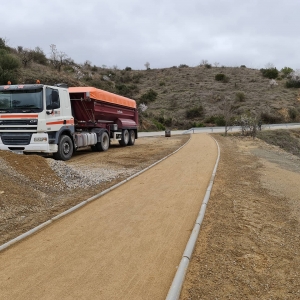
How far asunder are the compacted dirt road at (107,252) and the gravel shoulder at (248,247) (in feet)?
1.23

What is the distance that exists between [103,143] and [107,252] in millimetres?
13821

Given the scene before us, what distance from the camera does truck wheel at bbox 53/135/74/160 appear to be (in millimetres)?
13832

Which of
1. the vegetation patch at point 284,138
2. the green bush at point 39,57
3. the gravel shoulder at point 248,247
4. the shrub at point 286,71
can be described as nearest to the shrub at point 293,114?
the vegetation patch at point 284,138

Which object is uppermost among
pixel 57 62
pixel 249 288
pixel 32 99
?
pixel 57 62

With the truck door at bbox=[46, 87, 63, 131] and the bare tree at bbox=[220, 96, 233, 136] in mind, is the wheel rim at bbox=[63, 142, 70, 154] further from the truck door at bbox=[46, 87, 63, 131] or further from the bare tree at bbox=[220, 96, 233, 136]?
the bare tree at bbox=[220, 96, 233, 136]

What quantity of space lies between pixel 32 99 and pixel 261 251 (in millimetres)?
10475

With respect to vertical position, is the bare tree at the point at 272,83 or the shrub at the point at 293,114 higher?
the bare tree at the point at 272,83

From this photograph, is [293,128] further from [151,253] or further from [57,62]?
[151,253]

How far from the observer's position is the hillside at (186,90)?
45094mm

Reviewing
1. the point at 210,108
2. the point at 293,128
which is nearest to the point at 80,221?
the point at 293,128

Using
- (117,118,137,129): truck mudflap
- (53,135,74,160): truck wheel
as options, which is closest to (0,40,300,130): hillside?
(117,118,137,129): truck mudflap

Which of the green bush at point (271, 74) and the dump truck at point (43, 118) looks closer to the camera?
the dump truck at point (43, 118)

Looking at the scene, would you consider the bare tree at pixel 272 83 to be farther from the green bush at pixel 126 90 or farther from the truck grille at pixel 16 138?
the truck grille at pixel 16 138

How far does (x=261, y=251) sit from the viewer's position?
5020 mm
